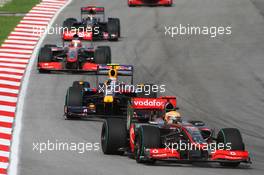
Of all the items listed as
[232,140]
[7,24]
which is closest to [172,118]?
[232,140]

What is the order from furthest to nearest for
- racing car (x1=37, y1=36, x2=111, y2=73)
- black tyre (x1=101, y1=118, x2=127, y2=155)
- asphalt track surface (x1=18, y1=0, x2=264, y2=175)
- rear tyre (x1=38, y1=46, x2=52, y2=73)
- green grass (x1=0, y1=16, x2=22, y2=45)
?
green grass (x1=0, y1=16, x2=22, y2=45) < rear tyre (x1=38, y1=46, x2=52, y2=73) < racing car (x1=37, y1=36, x2=111, y2=73) < black tyre (x1=101, y1=118, x2=127, y2=155) < asphalt track surface (x1=18, y1=0, x2=264, y2=175)

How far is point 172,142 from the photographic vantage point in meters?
22.0

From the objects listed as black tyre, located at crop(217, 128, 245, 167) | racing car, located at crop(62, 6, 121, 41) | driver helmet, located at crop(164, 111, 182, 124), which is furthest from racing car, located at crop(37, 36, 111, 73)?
black tyre, located at crop(217, 128, 245, 167)

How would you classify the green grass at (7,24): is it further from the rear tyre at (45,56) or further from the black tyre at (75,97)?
the black tyre at (75,97)

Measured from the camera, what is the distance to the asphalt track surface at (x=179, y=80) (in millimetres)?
21547

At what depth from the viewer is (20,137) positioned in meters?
25.0

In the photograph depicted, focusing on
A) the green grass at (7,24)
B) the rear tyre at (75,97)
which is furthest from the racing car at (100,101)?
the green grass at (7,24)

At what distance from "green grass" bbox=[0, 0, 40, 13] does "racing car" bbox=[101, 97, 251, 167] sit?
2841 centimetres

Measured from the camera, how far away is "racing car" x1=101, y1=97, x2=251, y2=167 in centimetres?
2092

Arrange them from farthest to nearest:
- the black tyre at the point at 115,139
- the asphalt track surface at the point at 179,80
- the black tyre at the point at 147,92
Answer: the black tyre at the point at 147,92
the black tyre at the point at 115,139
the asphalt track surface at the point at 179,80

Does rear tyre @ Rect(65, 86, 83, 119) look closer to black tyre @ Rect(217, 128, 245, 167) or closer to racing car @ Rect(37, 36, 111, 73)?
black tyre @ Rect(217, 128, 245, 167)

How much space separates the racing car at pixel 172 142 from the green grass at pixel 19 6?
28408mm

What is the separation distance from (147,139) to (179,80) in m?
14.6

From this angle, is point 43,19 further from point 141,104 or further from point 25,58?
point 141,104
